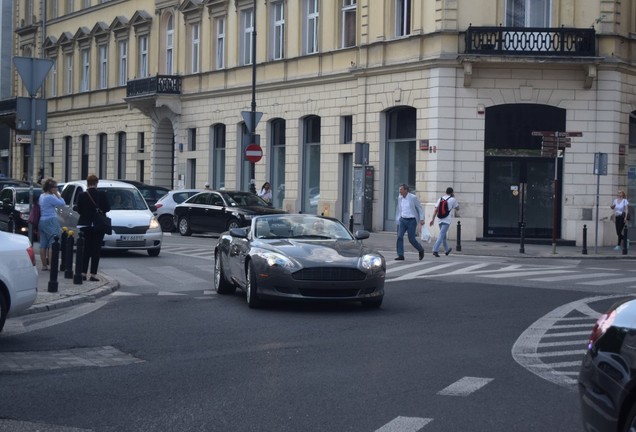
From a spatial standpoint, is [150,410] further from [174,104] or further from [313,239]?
[174,104]

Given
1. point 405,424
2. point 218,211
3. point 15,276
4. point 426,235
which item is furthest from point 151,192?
point 405,424

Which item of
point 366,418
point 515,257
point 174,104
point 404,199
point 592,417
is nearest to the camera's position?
point 592,417

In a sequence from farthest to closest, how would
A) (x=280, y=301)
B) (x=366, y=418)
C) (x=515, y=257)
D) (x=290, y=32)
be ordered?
(x=290, y=32), (x=515, y=257), (x=280, y=301), (x=366, y=418)

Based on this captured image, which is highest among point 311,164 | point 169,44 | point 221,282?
point 169,44

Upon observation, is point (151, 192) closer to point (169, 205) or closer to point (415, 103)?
point (169, 205)

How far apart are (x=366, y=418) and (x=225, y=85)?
1485 inches

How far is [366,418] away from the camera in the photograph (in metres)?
7.69

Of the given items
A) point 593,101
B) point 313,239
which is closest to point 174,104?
point 593,101

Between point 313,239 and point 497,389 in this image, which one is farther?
point 313,239

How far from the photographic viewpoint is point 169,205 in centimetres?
3694

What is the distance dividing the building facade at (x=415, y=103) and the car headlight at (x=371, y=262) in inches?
587

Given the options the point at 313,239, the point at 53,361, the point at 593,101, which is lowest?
the point at 53,361

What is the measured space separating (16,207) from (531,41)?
15.7 meters

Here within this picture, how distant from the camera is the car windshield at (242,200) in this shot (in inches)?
1314
